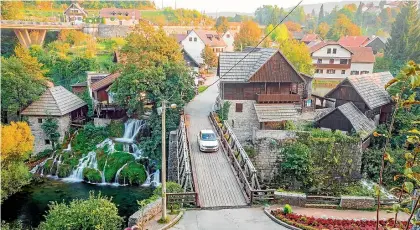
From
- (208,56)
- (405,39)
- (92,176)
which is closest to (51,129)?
(92,176)

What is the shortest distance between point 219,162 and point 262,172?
617cm

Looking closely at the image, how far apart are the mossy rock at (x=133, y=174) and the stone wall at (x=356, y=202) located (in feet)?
58.0

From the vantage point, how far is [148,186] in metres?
29.5

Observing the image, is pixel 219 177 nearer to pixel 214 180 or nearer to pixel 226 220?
pixel 214 180

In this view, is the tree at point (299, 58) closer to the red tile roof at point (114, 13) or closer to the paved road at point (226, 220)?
the paved road at point (226, 220)

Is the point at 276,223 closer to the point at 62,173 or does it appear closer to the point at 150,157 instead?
the point at 150,157

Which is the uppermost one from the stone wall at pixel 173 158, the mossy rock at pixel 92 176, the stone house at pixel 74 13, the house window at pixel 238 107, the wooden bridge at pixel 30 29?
the stone house at pixel 74 13

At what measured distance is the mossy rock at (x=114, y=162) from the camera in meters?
30.2

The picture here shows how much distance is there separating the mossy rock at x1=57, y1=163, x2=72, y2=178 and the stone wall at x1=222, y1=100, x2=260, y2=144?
1492 cm

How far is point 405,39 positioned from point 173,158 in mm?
43314

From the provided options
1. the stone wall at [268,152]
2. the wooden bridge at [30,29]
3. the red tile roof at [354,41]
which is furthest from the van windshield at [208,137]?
the red tile roof at [354,41]

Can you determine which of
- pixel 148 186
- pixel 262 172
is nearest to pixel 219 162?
pixel 262 172

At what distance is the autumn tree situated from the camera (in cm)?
2411

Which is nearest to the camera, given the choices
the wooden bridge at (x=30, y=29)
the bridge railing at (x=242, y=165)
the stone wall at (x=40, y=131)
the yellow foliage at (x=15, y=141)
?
the bridge railing at (x=242, y=165)
